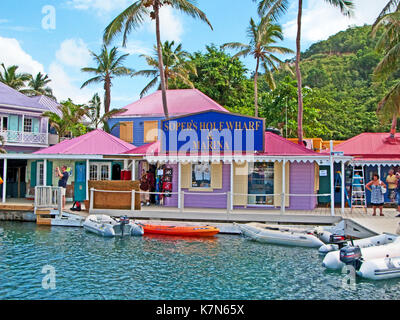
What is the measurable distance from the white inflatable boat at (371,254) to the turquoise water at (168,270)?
27 cm

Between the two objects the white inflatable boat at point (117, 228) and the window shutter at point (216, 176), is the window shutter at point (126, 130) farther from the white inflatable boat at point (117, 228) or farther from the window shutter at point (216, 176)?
the white inflatable boat at point (117, 228)

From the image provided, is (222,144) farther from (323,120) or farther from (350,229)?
(323,120)

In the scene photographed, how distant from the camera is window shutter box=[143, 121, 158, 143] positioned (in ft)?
96.2

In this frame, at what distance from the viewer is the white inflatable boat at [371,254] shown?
10.6 metres

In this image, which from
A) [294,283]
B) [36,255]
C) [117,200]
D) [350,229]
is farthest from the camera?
[117,200]

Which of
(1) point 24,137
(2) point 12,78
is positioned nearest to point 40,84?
(2) point 12,78

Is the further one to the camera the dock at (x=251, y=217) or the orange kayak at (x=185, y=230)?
the dock at (x=251, y=217)

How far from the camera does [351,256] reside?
10477mm

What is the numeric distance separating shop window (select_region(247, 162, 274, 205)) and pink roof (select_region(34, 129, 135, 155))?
7930 millimetres

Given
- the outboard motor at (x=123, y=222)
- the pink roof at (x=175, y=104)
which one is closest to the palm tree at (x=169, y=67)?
the pink roof at (x=175, y=104)

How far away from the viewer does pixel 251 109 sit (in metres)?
37.2

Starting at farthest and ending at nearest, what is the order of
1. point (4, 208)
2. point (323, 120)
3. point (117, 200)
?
point (323, 120) → point (4, 208) → point (117, 200)
